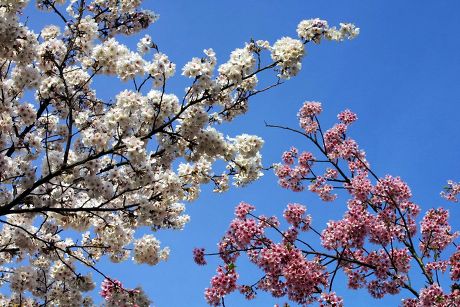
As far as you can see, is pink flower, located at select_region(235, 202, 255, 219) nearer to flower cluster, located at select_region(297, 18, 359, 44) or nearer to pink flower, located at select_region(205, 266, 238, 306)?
pink flower, located at select_region(205, 266, 238, 306)

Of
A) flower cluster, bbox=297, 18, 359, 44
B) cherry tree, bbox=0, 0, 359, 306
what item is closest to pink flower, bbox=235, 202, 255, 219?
cherry tree, bbox=0, 0, 359, 306

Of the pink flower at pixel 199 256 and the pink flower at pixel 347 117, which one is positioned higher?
the pink flower at pixel 347 117

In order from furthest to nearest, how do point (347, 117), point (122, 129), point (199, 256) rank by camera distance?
point (347, 117)
point (199, 256)
point (122, 129)

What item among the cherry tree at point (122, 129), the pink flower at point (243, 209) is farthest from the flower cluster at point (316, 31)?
the pink flower at point (243, 209)

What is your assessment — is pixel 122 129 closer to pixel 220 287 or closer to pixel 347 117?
pixel 220 287

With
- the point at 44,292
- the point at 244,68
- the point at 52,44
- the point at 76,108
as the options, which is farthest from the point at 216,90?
the point at 44,292

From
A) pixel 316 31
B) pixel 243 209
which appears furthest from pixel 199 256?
pixel 316 31

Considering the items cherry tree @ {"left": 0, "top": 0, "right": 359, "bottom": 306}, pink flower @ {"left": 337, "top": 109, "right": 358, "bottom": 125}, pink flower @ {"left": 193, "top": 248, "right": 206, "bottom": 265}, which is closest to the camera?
cherry tree @ {"left": 0, "top": 0, "right": 359, "bottom": 306}

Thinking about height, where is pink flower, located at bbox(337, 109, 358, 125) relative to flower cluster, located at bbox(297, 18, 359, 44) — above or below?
above

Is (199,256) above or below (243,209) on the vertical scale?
below

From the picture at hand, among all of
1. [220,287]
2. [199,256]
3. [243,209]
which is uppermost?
[243,209]

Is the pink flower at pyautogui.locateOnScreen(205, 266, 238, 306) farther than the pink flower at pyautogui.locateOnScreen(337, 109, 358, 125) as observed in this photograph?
No

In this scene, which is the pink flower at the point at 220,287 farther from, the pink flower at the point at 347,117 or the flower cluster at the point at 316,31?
the pink flower at the point at 347,117

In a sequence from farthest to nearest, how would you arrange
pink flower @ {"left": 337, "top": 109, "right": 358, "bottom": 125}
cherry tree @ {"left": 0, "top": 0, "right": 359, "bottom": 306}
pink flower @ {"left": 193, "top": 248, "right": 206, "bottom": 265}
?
pink flower @ {"left": 337, "top": 109, "right": 358, "bottom": 125}, pink flower @ {"left": 193, "top": 248, "right": 206, "bottom": 265}, cherry tree @ {"left": 0, "top": 0, "right": 359, "bottom": 306}
